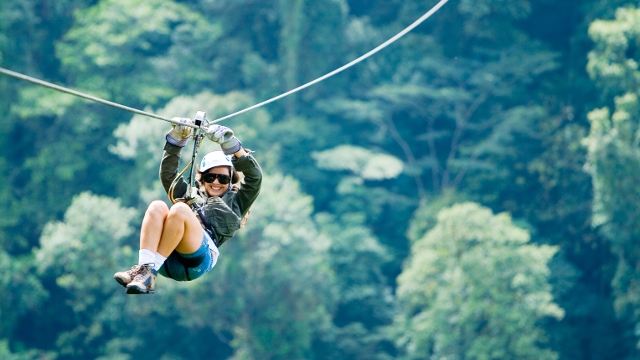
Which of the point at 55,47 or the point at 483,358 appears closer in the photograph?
the point at 483,358

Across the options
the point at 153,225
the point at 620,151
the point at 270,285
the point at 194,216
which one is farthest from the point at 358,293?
the point at 153,225

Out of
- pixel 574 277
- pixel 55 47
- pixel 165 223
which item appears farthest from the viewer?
pixel 55 47

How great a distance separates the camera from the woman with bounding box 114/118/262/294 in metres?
3.95

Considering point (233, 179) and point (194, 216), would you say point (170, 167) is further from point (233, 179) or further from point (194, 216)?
point (194, 216)

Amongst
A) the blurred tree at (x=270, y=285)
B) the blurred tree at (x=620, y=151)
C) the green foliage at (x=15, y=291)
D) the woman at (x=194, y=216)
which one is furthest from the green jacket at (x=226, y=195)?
the green foliage at (x=15, y=291)

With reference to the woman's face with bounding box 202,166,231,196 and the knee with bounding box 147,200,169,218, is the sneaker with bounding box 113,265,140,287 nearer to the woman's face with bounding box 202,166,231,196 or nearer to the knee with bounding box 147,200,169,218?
the knee with bounding box 147,200,169,218

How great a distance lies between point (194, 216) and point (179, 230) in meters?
0.10

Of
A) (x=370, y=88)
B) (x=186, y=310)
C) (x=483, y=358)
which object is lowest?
(x=483, y=358)

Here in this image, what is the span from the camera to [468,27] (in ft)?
69.4

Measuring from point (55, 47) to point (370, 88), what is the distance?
6.19 m

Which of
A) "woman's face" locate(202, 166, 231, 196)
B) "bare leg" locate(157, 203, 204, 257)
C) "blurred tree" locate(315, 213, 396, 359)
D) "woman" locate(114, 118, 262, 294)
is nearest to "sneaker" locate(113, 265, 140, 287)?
"woman" locate(114, 118, 262, 294)

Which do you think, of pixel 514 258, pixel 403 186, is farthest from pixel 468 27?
pixel 514 258

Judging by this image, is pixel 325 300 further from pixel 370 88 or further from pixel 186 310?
pixel 370 88

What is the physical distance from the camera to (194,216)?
13.3 feet
